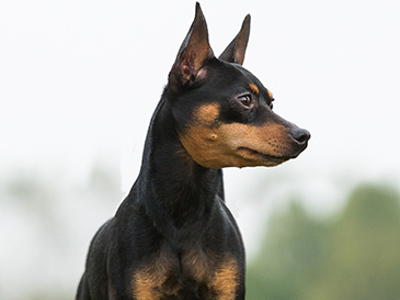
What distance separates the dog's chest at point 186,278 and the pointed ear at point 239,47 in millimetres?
2121

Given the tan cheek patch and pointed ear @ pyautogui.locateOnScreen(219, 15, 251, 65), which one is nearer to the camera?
the tan cheek patch

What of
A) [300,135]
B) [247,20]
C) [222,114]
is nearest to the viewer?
[300,135]

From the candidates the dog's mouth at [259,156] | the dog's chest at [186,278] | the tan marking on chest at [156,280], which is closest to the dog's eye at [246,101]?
the dog's mouth at [259,156]

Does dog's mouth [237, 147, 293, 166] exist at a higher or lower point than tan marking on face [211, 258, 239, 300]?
higher

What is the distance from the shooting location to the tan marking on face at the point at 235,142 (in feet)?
18.3

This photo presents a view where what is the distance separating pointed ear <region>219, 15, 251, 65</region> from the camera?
670 cm

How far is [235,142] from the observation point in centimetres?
561

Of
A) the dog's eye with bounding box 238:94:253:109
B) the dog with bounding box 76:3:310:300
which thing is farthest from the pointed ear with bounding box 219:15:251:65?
the dog's eye with bounding box 238:94:253:109

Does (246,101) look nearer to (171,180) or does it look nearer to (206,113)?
(206,113)

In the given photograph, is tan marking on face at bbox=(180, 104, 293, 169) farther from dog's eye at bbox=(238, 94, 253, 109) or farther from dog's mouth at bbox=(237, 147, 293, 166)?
dog's eye at bbox=(238, 94, 253, 109)

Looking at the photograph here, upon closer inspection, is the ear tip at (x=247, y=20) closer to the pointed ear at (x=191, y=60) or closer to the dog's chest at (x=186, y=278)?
the pointed ear at (x=191, y=60)

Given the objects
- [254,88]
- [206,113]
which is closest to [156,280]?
[206,113]

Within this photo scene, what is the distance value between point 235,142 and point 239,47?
5.11 feet

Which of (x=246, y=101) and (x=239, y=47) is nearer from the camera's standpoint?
(x=246, y=101)
